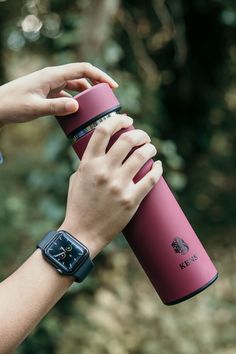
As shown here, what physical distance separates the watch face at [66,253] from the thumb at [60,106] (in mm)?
258

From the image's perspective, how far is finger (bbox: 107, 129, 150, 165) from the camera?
1159 mm

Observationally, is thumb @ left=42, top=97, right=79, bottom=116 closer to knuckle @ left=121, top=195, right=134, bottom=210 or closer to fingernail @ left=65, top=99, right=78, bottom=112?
fingernail @ left=65, top=99, right=78, bottom=112

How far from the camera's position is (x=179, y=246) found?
1308 millimetres

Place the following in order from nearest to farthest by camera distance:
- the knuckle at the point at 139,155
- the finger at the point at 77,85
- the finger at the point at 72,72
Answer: the knuckle at the point at 139,155, the finger at the point at 72,72, the finger at the point at 77,85

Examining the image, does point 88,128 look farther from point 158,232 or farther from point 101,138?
point 158,232

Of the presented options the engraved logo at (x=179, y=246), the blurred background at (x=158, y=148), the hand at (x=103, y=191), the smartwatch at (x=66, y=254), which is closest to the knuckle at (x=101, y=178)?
the hand at (x=103, y=191)

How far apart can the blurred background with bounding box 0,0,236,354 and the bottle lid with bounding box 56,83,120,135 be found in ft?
6.73

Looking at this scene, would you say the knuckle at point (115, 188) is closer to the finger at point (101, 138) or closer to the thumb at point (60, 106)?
the finger at point (101, 138)

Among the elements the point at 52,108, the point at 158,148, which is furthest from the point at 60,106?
the point at 158,148

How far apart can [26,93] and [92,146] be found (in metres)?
0.22

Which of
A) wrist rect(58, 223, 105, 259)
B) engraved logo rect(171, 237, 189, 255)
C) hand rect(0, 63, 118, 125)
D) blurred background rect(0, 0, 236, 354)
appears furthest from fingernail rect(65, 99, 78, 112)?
blurred background rect(0, 0, 236, 354)

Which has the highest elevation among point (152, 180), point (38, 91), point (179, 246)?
point (38, 91)

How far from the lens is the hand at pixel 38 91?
4.20 feet

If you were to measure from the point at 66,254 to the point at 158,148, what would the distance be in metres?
2.53
